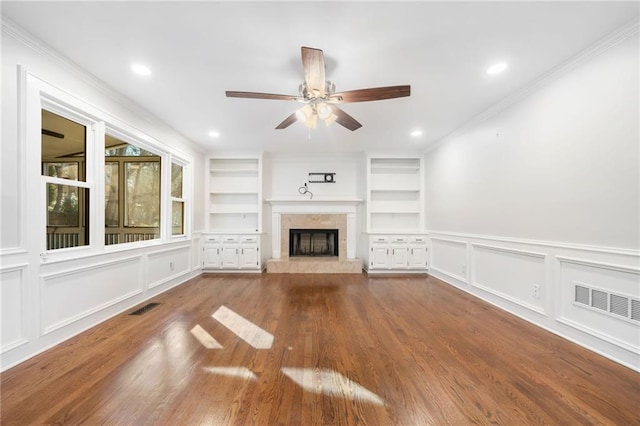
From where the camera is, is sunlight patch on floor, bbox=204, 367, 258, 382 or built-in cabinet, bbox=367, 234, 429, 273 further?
built-in cabinet, bbox=367, 234, 429, 273

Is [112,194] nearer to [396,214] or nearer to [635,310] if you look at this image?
[396,214]

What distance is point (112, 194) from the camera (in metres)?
3.48

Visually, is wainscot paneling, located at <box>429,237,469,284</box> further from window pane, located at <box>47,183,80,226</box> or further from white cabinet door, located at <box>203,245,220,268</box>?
window pane, located at <box>47,183,80,226</box>

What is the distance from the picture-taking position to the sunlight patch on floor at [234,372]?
1751 mm

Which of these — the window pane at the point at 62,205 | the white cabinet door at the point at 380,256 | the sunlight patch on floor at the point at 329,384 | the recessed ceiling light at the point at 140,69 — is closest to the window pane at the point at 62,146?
the window pane at the point at 62,205

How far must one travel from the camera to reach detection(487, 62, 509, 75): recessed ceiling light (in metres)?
2.31

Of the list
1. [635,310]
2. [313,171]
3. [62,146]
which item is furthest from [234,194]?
[635,310]

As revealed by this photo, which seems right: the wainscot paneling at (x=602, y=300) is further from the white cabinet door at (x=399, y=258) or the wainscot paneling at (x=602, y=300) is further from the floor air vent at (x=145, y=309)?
the floor air vent at (x=145, y=309)

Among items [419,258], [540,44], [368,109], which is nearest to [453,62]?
[540,44]

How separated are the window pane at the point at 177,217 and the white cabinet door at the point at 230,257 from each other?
3.00 ft

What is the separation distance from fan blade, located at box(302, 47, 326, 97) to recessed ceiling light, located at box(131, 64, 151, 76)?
1.59 m

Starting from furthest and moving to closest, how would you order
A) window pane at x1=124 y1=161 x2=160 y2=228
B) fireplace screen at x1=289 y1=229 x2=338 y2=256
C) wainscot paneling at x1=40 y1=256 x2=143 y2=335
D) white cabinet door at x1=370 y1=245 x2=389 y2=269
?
fireplace screen at x1=289 y1=229 x2=338 y2=256
white cabinet door at x1=370 y1=245 x2=389 y2=269
window pane at x1=124 y1=161 x2=160 y2=228
wainscot paneling at x1=40 y1=256 x2=143 y2=335

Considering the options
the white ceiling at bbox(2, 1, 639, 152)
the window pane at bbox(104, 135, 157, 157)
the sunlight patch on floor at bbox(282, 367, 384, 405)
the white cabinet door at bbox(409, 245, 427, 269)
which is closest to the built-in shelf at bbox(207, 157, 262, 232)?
the window pane at bbox(104, 135, 157, 157)

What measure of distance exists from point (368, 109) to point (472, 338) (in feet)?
9.13
